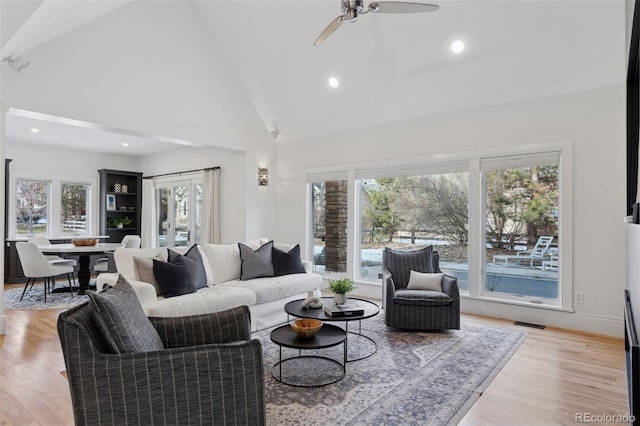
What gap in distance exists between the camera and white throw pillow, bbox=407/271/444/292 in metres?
4.08

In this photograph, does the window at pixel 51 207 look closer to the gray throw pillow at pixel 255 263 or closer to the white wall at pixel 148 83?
the white wall at pixel 148 83

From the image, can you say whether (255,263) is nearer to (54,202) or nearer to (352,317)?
(352,317)

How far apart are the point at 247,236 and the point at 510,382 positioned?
14.6 feet

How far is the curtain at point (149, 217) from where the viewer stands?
334 inches

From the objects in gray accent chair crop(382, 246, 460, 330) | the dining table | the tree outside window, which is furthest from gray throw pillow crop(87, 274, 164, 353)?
the tree outside window

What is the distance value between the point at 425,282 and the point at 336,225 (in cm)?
234

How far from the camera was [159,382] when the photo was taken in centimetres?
151

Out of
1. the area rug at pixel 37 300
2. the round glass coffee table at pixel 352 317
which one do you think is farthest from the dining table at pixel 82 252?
the round glass coffee table at pixel 352 317

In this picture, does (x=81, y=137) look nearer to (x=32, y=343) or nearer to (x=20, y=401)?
(x=32, y=343)

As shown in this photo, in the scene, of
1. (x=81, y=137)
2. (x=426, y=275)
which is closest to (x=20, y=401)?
(x=426, y=275)

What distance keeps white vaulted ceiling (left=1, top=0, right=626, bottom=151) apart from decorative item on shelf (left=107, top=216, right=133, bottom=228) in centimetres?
473

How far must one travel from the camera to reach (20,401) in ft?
8.18

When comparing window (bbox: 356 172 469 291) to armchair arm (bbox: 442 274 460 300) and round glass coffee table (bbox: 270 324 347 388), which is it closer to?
armchair arm (bbox: 442 274 460 300)

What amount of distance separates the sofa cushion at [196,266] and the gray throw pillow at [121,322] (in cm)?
195
